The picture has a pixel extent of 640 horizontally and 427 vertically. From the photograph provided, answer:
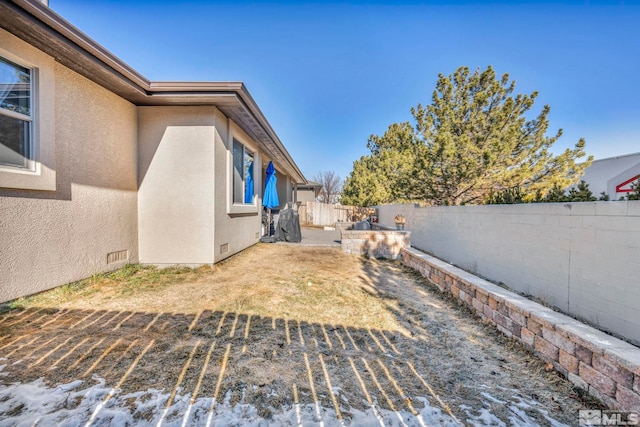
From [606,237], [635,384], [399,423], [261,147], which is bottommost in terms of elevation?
[399,423]

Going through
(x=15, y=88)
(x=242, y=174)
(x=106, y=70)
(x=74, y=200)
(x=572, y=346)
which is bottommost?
(x=572, y=346)

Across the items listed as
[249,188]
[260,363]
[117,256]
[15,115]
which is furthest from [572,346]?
[249,188]

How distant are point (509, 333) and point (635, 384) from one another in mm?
1121

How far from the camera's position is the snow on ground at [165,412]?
156cm

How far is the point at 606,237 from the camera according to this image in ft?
7.84

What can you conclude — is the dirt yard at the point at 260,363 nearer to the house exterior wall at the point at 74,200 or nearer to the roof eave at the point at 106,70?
the house exterior wall at the point at 74,200

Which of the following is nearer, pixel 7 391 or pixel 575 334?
pixel 7 391

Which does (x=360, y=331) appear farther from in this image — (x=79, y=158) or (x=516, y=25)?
(x=516, y=25)

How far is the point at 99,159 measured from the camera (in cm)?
426

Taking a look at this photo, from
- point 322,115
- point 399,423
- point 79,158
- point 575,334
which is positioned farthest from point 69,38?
point 322,115

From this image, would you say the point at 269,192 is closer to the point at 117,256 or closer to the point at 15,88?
the point at 117,256

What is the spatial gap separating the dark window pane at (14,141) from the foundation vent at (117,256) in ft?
5.98

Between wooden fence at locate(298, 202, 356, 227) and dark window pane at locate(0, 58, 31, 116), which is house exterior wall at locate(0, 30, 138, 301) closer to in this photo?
dark window pane at locate(0, 58, 31, 116)

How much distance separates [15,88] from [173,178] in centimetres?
225
